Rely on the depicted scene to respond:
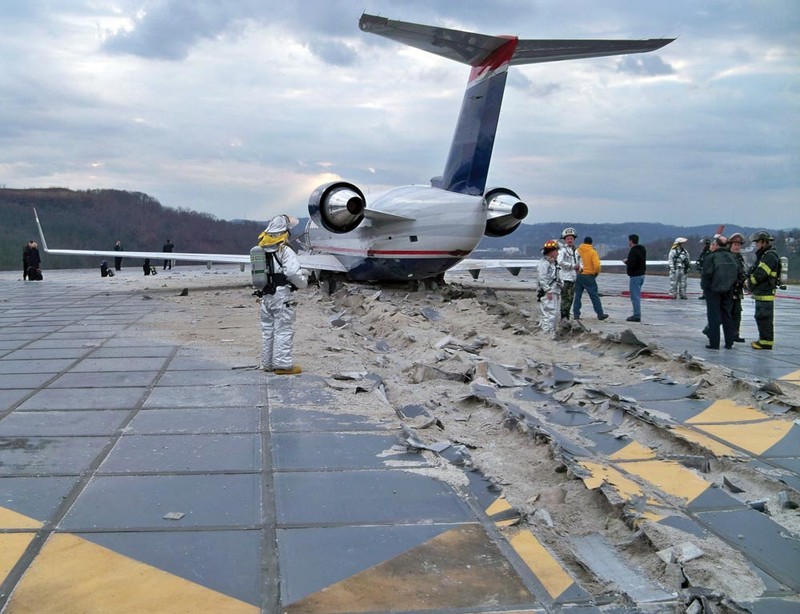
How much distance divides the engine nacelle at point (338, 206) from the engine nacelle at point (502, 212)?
3096mm

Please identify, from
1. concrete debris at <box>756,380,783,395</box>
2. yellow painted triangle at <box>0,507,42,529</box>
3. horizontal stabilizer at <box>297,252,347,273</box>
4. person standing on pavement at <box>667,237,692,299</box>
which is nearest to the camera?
yellow painted triangle at <box>0,507,42,529</box>

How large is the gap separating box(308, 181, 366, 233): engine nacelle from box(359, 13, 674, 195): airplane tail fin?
2734mm

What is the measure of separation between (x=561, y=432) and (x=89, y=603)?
4.24 metres

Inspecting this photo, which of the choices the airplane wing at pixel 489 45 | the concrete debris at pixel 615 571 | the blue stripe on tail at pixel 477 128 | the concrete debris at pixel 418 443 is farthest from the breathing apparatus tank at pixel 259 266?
the blue stripe on tail at pixel 477 128

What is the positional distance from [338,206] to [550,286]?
594 centimetres

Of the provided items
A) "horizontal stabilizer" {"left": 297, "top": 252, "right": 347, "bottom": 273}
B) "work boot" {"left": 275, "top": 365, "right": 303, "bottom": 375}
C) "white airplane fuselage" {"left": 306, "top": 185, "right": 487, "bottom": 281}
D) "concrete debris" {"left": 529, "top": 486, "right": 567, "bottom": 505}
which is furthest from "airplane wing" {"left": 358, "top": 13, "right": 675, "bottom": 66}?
"concrete debris" {"left": 529, "top": 486, "right": 567, "bottom": 505}

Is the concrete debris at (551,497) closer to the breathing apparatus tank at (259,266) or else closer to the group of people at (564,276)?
the breathing apparatus tank at (259,266)

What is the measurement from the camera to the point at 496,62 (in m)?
15.8

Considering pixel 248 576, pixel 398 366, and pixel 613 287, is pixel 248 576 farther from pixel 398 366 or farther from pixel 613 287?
pixel 613 287

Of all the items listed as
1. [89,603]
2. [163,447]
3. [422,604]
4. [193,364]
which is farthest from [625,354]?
[89,603]

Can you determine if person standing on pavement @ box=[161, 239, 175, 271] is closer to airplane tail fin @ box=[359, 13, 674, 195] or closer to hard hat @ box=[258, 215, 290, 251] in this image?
airplane tail fin @ box=[359, 13, 674, 195]

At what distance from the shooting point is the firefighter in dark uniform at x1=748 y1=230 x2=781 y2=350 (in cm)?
1063

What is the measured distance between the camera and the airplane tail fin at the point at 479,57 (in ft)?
48.0

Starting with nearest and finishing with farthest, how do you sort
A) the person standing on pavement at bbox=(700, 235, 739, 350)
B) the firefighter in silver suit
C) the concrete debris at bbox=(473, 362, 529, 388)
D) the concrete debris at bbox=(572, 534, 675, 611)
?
1. the concrete debris at bbox=(572, 534, 675, 611)
2. the concrete debris at bbox=(473, 362, 529, 388)
3. the firefighter in silver suit
4. the person standing on pavement at bbox=(700, 235, 739, 350)
